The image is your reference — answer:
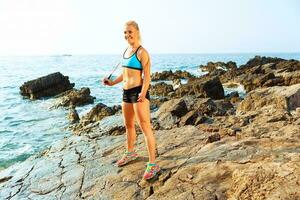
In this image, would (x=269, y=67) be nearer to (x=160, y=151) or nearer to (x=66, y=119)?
(x=66, y=119)

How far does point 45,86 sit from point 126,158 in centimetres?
2676

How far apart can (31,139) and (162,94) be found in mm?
13687

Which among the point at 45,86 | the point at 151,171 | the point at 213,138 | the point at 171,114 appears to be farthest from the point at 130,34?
the point at 45,86

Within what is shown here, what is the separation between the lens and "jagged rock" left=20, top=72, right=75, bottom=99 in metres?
29.3

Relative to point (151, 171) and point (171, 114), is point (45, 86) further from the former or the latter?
point (151, 171)

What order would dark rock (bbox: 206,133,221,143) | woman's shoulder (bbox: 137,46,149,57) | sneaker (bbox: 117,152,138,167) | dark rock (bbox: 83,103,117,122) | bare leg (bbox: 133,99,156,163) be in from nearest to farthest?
1. woman's shoulder (bbox: 137,46,149,57)
2. bare leg (bbox: 133,99,156,163)
3. sneaker (bbox: 117,152,138,167)
4. dark rock (bbox: 206,133,221,143)
5. dark rock (bbox: 83,103,117,122)

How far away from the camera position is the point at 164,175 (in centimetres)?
488

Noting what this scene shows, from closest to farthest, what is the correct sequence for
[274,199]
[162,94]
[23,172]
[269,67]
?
[274,199]
[23,172]
[162,94]
[269,67]

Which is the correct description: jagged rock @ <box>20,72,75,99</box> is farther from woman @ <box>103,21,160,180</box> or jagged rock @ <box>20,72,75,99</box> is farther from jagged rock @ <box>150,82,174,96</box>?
woman @ <box>103,21,160,180</box>

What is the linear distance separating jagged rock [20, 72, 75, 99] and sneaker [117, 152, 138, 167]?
964 inches

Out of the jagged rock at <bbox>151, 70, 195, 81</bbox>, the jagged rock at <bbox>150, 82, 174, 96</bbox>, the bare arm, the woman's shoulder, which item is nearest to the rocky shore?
the bare arm

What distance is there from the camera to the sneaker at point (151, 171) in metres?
4.87

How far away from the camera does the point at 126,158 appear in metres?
5.71

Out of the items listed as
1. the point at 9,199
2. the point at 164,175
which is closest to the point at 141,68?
the point at 164,175
